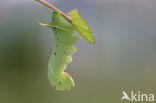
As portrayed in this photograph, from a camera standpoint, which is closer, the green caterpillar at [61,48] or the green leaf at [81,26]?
the green leaf at [81,26]

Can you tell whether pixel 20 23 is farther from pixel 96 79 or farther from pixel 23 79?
pixel 96 79

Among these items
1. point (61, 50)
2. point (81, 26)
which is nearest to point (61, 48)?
point (61, 50)

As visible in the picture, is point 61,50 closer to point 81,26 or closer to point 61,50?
point 61,50

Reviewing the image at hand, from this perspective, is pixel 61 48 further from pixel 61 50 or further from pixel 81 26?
pixel 81 26

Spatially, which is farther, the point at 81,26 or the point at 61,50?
the point at 61,50

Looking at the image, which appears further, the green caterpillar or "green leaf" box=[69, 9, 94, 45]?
the green caterpillar
